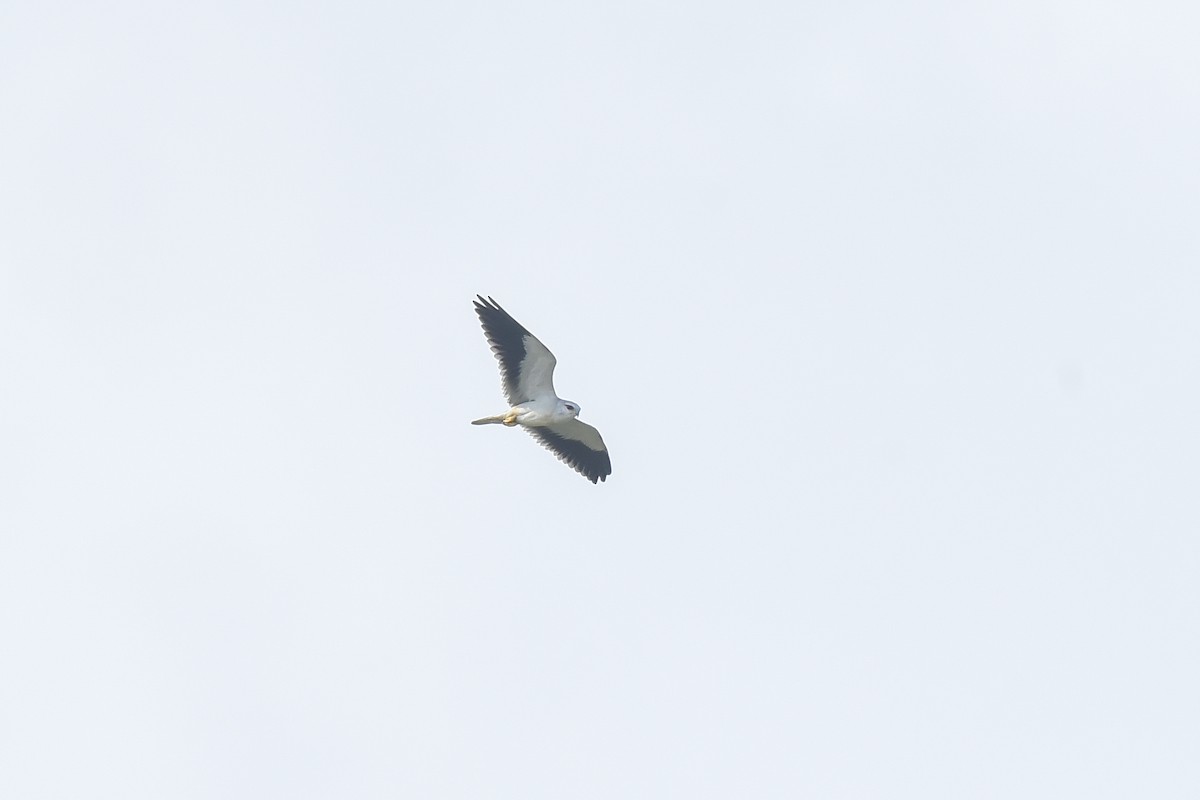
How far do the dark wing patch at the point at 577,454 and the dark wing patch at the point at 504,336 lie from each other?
8.85 ft

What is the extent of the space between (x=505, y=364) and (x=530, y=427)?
2.26 metres

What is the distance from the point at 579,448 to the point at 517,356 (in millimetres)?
3660

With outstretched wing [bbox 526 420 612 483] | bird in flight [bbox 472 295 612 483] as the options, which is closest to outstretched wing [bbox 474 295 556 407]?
bird in flight [bbox 472 295 612 483]

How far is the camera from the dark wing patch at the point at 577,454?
138 ft

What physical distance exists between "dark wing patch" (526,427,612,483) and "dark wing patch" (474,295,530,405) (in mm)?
2698

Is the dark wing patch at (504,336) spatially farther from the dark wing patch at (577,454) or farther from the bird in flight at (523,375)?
the dark wing patch at (577,454)

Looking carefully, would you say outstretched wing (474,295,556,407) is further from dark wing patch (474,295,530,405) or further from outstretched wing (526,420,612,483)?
outstretched wing (526,420,612,483)

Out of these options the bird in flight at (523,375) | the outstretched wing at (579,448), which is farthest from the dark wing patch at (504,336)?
the outstretched wing at (579,448)

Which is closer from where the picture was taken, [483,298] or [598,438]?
[483,298]

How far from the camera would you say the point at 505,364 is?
39.5 metres

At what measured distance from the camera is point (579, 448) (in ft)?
138

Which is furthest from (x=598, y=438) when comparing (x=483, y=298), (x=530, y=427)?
(x=483, y=298)

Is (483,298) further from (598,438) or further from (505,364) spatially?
(598,438)

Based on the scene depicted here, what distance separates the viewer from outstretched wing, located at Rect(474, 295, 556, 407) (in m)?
39.0
